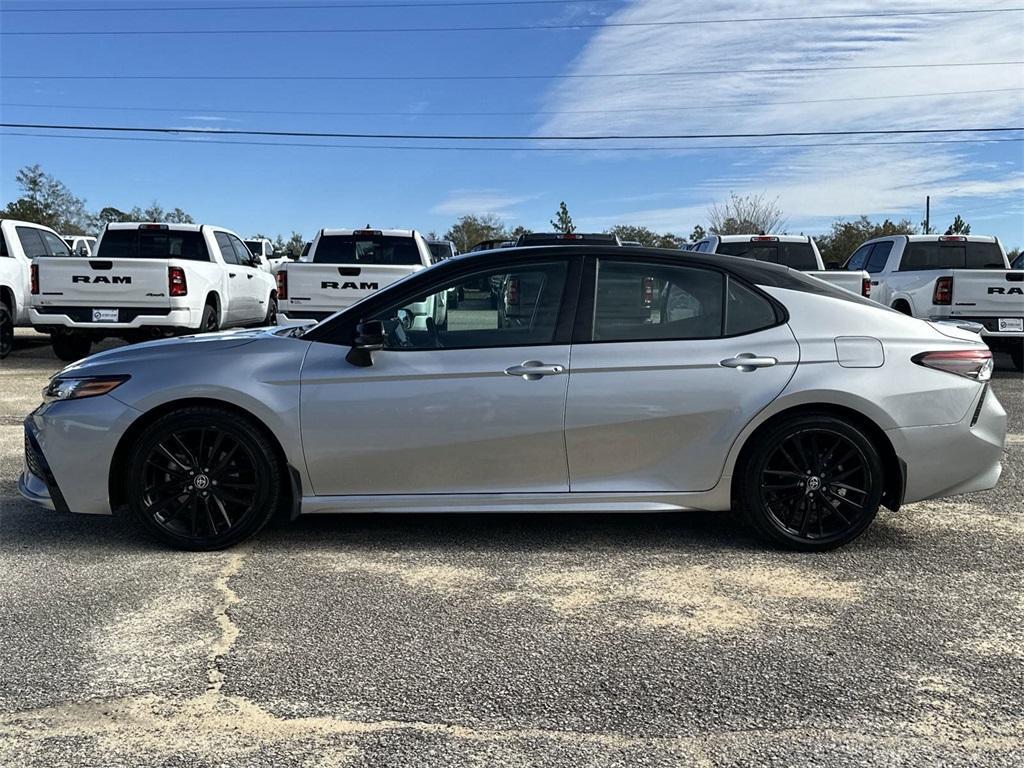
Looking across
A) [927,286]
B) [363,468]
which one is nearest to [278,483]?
[363,468]

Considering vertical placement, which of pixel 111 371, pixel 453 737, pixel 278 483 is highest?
pixel 111 371

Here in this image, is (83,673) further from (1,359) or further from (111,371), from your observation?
(1,359)

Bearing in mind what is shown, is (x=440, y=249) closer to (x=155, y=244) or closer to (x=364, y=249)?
(x=155, y=244)

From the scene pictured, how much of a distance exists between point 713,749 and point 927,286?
10699mm

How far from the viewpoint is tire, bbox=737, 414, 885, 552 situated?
4.54 m

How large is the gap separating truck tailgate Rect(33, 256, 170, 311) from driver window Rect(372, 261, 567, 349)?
8027 millimetres

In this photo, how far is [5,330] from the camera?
1303 centimetres

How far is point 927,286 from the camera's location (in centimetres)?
1194

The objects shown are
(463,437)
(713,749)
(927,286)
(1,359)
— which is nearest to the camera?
(713,749)

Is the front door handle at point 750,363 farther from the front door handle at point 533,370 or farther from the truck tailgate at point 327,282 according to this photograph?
the truck tailgate at point 327,282

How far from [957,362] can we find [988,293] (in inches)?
316

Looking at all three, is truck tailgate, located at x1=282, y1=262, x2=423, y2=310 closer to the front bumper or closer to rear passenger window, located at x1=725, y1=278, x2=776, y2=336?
the front bumper

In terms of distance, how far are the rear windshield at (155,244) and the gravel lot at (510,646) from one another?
883cm

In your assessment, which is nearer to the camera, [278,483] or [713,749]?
[713,749]
